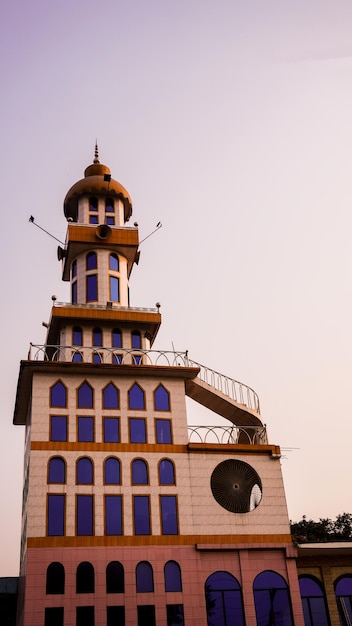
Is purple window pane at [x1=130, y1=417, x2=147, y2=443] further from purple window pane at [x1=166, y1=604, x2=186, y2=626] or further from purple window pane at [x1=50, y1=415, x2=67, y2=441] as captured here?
purple window pane at [x1=166, y1=604, x2=186, y2=626]

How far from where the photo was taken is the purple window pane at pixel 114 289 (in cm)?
4359

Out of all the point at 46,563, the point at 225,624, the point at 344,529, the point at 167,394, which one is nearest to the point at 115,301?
the point at 167,394

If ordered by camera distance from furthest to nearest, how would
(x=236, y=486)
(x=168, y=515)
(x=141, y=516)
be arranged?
(x=236, y=486) → (x=168, y=515) → (x=141, y=516)

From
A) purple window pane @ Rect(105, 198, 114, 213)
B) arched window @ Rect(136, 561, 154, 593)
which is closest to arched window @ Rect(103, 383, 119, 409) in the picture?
arched window @ Rect(136, 561, 154, 593)

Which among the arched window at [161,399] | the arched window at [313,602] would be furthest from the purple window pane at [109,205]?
the arched window at [313,602]

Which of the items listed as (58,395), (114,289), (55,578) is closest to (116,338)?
(114,289)

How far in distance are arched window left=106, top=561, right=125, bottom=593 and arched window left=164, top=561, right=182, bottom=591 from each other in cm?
230

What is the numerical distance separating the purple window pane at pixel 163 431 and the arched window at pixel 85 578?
7.72m

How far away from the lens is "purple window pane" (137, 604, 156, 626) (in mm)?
31500

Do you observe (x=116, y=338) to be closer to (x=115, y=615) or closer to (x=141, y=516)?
(x=141, y=516)

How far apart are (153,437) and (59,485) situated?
5.88 meters

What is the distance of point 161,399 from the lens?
123 ft

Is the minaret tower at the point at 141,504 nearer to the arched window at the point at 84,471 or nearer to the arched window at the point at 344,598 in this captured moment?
the arched window at the point at 84,471

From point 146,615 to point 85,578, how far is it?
3553 mm
